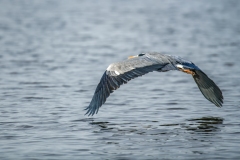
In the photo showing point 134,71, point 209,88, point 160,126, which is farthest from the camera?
point 209,88

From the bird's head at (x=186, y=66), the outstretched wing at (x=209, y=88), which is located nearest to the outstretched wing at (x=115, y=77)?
the bird's head at (x=186, y=66)

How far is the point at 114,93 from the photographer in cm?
1138

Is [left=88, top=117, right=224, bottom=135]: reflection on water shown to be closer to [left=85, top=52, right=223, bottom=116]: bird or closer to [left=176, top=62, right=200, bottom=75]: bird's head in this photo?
[left=85, top=52, right=223, bottom=116]: bird

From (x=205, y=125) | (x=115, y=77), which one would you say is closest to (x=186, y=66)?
(x=205, y=125)

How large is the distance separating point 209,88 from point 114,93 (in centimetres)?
245

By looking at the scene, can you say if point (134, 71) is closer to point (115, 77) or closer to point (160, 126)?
point (115, 77)

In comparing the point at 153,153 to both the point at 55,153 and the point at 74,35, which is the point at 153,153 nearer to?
the point at 55,153

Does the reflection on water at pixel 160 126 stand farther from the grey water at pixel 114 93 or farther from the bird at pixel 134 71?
the bird at pixel 134 71

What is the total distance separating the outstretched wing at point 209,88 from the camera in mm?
9477

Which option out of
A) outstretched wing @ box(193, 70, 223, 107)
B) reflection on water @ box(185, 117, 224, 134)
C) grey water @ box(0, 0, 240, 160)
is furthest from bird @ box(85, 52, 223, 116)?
reflection on water @ box(185, 117, 224, 134)

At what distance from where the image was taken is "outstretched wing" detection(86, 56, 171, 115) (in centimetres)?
811

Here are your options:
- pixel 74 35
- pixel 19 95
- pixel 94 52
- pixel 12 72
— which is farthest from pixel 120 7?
Answer: pixel 19 95

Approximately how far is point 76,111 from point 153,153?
271cm

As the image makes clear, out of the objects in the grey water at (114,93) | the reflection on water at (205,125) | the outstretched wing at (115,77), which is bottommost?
the reflection on water at (205,125)
